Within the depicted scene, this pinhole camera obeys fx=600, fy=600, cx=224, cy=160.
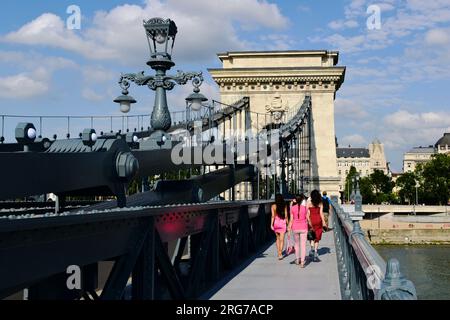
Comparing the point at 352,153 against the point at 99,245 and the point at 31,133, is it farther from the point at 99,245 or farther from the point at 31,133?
the point at 99,245

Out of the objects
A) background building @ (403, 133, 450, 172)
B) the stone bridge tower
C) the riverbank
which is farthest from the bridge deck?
background building @ (403, 133, 450, 172)

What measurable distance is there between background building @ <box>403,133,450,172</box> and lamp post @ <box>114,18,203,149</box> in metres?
162

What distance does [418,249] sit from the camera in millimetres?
58812

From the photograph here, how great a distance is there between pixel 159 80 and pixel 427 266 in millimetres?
42900

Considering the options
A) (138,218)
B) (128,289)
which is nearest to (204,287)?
(128,289)

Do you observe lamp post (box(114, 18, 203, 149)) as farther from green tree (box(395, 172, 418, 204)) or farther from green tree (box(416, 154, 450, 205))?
green tree (box(395, 172, 418, 204))

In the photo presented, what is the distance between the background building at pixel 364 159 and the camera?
160 metres

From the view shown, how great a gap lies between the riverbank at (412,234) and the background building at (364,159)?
94.2m

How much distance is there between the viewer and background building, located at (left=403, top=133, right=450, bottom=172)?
6560 inches

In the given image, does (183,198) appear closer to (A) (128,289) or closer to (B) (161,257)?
(A) (128,289)

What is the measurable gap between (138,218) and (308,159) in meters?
33.8

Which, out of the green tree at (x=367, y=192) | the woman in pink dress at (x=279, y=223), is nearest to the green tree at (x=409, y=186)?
the green tree at (x=367, y=192)

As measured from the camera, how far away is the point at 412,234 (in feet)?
206

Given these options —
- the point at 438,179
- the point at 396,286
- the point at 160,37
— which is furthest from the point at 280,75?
the point at 438,179
